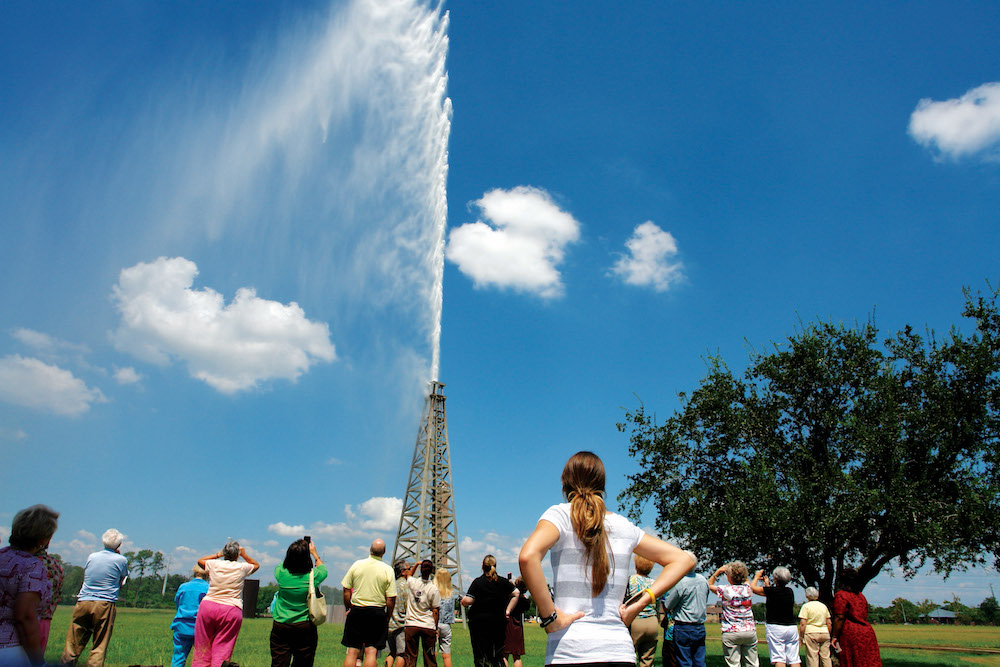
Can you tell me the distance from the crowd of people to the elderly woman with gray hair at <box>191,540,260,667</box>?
2cm

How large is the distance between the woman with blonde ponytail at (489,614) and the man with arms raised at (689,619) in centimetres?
245

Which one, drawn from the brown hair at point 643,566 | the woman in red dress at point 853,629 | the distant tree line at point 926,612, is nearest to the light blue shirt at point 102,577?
the brown hair at point 643,566

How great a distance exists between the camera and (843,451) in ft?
68.7

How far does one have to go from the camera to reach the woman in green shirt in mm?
8047

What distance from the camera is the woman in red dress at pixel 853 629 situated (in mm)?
7859

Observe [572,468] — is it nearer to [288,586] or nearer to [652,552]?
[652,552]

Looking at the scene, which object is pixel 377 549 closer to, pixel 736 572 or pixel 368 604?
pixel 368 604

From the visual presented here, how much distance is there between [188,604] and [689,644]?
22.5 feet

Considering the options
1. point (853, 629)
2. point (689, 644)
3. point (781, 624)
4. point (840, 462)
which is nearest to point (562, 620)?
point (853, 629)

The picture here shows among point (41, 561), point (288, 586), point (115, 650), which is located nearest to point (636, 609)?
point (41, 561)

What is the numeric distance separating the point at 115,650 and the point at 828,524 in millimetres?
19121

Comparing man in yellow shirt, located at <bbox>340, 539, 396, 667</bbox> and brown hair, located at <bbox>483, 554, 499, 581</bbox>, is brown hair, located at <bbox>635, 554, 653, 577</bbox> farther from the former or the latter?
man in yellow shirt, located at <bbox>340, 539, 396, 667</bbox>

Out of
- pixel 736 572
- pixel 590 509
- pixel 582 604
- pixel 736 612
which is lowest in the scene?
pixel 582 604

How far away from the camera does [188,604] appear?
8.70 metres
